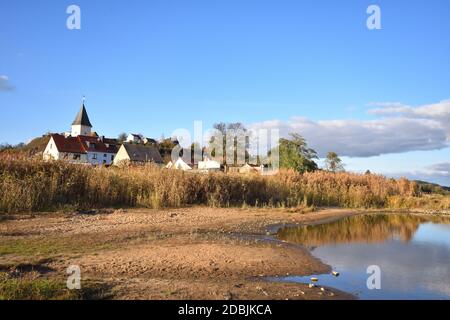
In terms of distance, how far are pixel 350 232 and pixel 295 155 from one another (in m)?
25.3

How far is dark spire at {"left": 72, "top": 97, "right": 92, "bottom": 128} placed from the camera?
308 ft

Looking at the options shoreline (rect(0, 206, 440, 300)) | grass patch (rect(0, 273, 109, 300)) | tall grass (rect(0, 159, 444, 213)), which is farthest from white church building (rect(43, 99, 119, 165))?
grass patch (rect(0, 273, 109, 300))

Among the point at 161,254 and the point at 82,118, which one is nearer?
the point at 161,254

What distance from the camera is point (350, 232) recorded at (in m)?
13.6

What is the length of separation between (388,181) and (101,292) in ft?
90.5

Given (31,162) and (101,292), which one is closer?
(101,292)

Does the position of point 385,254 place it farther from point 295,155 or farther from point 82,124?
point 82,124

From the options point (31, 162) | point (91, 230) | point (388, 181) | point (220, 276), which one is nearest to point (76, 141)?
point (388, 181)

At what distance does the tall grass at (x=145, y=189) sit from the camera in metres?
13.6

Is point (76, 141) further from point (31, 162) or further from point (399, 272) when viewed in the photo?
point (399, 272)

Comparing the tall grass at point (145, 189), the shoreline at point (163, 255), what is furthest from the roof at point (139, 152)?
the shoreline at point (163, 255)

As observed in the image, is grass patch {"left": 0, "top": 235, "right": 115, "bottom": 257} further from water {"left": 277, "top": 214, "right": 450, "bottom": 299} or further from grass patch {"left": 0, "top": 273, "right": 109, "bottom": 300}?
water {"left": 277, "top": 214, "right": 450, "bottom": 299}

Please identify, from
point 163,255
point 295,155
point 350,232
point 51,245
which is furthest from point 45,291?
point 295,155
